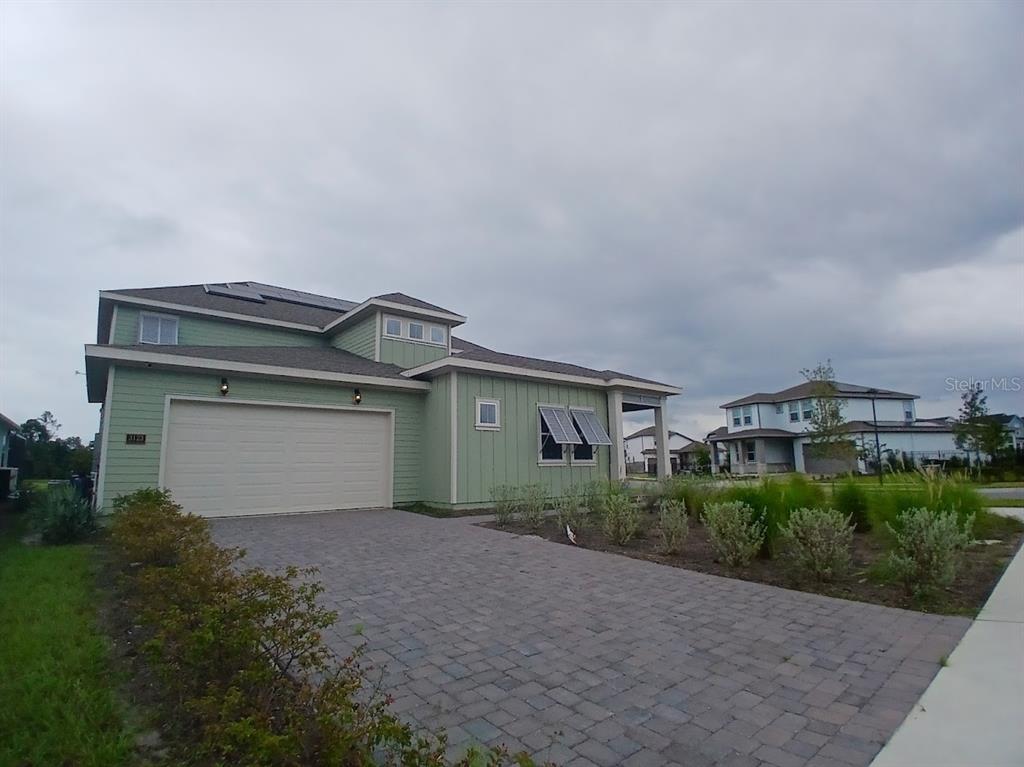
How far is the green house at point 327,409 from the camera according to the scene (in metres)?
9.23

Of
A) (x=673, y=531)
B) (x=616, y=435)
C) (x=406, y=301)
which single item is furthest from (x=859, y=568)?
(x=406, y=301)

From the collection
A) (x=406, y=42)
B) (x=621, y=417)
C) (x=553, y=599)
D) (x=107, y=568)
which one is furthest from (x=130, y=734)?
(x=621, y=417)

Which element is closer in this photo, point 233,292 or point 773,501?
point 773,501

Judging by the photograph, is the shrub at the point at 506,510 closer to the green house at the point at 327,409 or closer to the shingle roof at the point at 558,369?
the green house at the point at 327,409

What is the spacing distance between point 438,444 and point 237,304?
8.44 metres

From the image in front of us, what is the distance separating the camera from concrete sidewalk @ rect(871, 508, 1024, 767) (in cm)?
224

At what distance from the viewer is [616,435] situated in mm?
14547

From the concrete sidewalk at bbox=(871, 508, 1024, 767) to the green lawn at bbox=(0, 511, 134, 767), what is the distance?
137 inches

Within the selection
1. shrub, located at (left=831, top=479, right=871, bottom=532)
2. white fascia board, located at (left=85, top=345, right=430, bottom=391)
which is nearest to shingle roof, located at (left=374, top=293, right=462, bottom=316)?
white fascia board, located at (left=85, top=345, right=430, bottom=391)

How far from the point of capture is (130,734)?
2.37 metres

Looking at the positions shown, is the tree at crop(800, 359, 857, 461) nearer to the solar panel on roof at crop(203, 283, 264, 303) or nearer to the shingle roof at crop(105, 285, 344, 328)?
the shingle roof at crop(105, 285, 344, 328)

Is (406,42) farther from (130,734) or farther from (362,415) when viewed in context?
(130,734)

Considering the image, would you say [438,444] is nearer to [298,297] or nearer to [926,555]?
[926,555]

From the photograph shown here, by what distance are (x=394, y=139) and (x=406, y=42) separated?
1901mm
